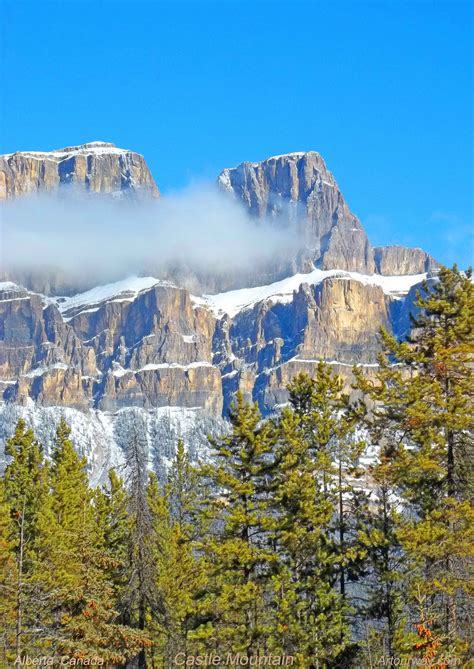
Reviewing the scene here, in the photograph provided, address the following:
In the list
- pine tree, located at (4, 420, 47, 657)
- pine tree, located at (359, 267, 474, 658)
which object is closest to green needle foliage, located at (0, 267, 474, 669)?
pine tree, located at (359, 267, 474, 658)

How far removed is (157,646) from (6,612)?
14.2 metres

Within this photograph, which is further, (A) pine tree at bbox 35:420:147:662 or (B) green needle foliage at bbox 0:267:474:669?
(A) pine tree at bbox 35:420:147:662

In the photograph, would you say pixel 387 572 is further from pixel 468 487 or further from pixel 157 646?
pixel 157 646

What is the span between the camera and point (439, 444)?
32031 mm

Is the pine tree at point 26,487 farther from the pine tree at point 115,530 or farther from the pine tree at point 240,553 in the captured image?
the pine tree at point 240,553

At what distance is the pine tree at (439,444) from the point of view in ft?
101

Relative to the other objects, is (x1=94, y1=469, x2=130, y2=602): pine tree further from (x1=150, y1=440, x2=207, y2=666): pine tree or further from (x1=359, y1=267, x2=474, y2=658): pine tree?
(x1=359, y1=267, x2=474, y2=658): pine tree

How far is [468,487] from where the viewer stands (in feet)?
105

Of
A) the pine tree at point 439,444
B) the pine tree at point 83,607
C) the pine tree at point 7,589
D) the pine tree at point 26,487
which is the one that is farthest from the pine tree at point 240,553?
the pine tree at point 26,487

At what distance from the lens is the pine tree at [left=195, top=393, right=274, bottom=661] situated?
35188mm

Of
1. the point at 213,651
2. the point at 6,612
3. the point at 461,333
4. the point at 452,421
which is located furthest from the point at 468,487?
the point at 6,612

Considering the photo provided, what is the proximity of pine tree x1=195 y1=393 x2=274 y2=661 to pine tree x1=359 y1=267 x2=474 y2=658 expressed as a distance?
17.8 feet

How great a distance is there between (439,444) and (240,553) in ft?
29.1

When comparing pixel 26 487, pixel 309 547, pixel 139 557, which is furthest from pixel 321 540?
pixel 26 487
